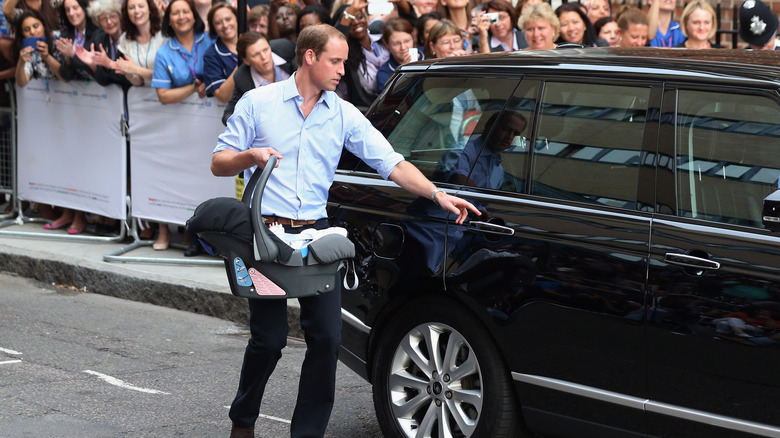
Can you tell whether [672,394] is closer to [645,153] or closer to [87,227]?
[645,153]

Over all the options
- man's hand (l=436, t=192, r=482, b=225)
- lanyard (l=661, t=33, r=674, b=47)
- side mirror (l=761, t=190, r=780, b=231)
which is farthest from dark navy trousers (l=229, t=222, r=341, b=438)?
lanyard (l=661, t=33, r=674, b=47)

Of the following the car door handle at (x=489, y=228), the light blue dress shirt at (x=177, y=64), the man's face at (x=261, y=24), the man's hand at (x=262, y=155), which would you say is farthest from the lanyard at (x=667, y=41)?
the man's hand at (x=262, y=155)

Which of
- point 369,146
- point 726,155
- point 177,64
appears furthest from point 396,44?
point 726,155

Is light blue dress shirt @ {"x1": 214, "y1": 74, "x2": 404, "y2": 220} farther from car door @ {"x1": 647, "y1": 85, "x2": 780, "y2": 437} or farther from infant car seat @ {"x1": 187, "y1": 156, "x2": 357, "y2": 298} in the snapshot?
car door @ {"x1": 647, "y1": 85, "x2": 780, "y2": 437}

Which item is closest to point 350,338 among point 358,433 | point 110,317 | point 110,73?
point 358,433

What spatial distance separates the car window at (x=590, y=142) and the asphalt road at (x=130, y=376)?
168 centimetres

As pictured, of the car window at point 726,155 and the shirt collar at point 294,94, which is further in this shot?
the shirt collar at point 294,94

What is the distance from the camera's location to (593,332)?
440 cm

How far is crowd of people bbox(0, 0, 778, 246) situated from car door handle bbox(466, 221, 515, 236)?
3712 millimetres

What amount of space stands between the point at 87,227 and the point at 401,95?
6.52 meters

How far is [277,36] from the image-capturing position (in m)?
9.83

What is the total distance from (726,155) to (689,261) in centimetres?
43

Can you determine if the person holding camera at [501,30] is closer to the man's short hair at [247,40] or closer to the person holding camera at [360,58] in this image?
the person holding camera at [360,58]

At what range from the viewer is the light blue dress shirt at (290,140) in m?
4.82
